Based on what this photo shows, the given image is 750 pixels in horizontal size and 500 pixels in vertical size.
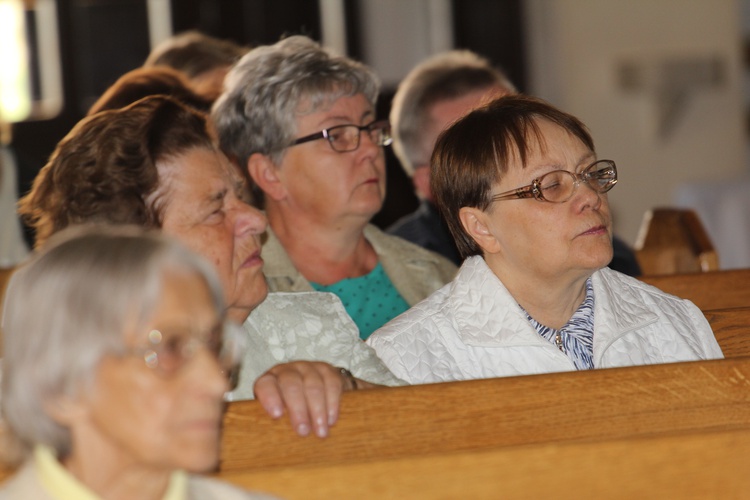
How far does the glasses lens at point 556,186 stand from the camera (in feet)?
6.71

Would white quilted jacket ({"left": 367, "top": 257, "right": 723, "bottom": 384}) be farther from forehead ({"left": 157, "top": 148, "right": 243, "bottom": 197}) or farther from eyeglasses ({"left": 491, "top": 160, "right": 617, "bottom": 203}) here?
forehead ({"left": 157, "top": 148, "right": 243, "bottom": 197})

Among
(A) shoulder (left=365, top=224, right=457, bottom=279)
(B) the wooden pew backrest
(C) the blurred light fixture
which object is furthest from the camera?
(C) the blurred light fixture

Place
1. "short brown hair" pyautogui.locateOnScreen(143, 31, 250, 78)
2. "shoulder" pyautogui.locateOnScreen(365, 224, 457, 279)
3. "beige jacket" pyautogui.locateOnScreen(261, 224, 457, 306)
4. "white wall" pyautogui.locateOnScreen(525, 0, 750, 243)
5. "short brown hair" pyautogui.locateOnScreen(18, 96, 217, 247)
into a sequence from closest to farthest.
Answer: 1. "short brown hair" pyautogui.locateOnScreen(18, 96, 217, 247)
2. "beige jacket" pyautogui.locateOnScreen(261, 224, 457, 306)
3. "shoulder" pyautogui.locateOnScreen(365, 224, 457, 279)
4. "short brown hair" pyautogui.locateOnScreen(143, 31, 250, 78)
5. "white wall" pyautogui.locateOnScreen(525, 0, 750, 243)

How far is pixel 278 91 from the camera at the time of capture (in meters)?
2.63

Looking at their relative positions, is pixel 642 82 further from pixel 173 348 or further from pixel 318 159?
pixel 173 348

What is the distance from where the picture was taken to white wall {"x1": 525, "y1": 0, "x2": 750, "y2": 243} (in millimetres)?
6879

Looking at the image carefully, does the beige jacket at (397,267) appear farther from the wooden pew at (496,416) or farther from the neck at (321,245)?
the wooden pew at (496,416)

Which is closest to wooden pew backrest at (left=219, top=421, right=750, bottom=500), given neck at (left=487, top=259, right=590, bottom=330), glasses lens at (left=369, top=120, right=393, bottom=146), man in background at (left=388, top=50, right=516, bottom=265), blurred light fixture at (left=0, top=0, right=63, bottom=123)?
neck at (left=487, top=259, right=590, bottom=330)

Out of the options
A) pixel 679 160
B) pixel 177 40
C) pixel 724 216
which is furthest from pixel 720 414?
pixel 679 160

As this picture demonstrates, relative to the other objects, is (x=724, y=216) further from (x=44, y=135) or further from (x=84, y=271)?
(x=84, y=271)

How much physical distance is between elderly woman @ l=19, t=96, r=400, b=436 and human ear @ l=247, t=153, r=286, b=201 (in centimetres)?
56

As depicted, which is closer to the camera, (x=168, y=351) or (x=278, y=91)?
(x=168, y=351)

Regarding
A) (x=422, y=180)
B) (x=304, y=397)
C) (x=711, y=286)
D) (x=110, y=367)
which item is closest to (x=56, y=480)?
(x=110, y=367)

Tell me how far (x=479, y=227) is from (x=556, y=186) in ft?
0.63
